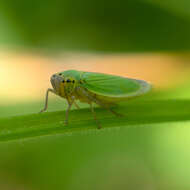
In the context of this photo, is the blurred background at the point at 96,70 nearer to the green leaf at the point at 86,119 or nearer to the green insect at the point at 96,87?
the green leaf at the point at 86,119

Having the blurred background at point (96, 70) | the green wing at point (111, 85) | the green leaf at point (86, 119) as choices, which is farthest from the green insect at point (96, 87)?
the blurred background at point (96, 70)

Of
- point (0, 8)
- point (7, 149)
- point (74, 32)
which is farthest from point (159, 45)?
point (7, 149)

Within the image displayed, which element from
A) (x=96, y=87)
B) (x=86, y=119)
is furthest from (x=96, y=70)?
(x=86, y=119)

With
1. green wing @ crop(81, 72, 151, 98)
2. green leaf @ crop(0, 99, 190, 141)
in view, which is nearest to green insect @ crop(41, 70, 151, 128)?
green wing @ crop(81, 72, 151, 98)

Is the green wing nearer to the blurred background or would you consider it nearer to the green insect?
the green insect

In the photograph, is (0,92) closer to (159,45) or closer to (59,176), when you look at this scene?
(59,176)
